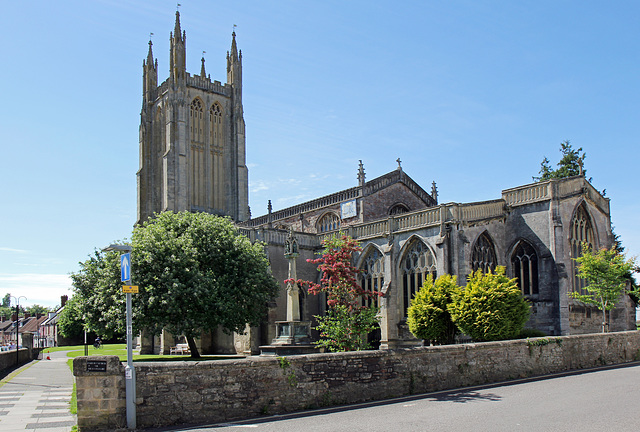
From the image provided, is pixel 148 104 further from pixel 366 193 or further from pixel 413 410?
pixel 413 410

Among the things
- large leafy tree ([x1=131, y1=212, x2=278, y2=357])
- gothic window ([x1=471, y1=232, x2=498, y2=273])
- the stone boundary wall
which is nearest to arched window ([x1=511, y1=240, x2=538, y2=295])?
gothic window ([x1=471, y1=232, x2=498, y2=273])

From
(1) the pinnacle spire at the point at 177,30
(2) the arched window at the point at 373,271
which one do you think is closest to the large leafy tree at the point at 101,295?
(2) the arched window at the point at 373,271

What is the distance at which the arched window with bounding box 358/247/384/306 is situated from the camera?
3325cm

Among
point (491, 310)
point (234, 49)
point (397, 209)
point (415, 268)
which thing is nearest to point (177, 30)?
point (234, 49)

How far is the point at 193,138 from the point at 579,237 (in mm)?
40728

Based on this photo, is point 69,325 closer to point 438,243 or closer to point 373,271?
point 373,271

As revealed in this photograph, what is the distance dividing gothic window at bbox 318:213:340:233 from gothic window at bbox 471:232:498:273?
14381 mm

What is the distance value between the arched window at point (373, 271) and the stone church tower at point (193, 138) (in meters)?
27.6

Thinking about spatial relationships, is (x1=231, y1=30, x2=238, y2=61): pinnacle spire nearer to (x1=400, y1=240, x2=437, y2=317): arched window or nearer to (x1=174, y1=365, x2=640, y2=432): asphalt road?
(x1=400, y1=240, x2=437, y2=317): arched window

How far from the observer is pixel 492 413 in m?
11.7

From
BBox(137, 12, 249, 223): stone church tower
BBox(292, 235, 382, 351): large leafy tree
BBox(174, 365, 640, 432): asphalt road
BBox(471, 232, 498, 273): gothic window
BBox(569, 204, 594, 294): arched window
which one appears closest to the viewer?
BBox(174, 365, 640, 432): asphalt road

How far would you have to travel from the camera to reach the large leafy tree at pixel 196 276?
27.9 m

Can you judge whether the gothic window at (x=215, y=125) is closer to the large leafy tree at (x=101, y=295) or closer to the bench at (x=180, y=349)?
the bench at (x=180, y=349)

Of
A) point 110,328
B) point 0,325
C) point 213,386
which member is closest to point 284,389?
point 213,386
